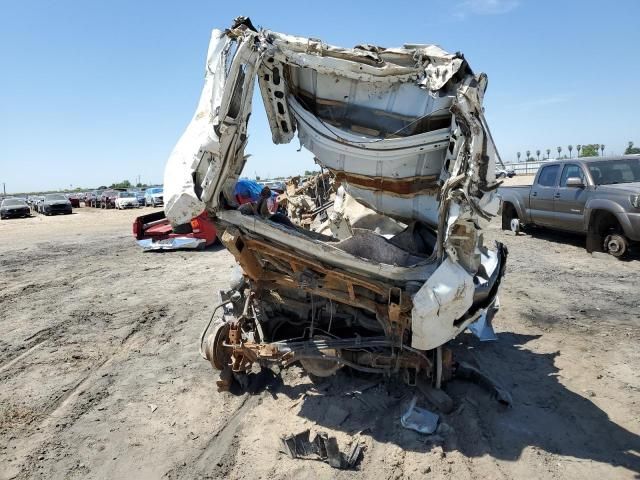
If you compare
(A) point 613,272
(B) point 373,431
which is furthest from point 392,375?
(A) point 613,272

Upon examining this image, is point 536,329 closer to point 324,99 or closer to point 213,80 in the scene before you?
point 324,99

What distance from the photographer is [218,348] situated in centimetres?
430

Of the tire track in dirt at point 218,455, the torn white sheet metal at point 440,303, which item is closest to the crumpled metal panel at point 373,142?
the torn white sheet metal at point 440,303

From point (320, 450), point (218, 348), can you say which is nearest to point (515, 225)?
point (218, 348)

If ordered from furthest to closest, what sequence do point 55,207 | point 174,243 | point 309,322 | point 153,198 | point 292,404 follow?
1. point 153,198
2. point 55,207
3. point 174,243
4. point 309,322
5. point 292,404

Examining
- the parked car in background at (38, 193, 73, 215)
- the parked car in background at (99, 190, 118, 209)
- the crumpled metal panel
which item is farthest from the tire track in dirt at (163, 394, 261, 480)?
the parked car in background at (99, 190, 118, 209)

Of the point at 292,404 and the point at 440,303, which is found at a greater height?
the point at 440,303

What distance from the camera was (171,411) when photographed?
4.08m

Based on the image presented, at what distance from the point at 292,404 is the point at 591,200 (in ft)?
25.5

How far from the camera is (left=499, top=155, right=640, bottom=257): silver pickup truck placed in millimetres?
8578

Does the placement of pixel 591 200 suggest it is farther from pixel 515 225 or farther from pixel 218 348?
pixel 218 348

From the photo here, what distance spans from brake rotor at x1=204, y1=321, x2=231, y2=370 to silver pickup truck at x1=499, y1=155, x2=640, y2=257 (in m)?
7.47

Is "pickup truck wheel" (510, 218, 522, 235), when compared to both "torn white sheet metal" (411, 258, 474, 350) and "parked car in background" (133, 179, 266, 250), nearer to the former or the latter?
"parked car in background" (133, 179, 266, 250)

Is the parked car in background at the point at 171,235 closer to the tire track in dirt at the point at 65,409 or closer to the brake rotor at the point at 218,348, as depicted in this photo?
the tire track in dirt at the point at 65,409
